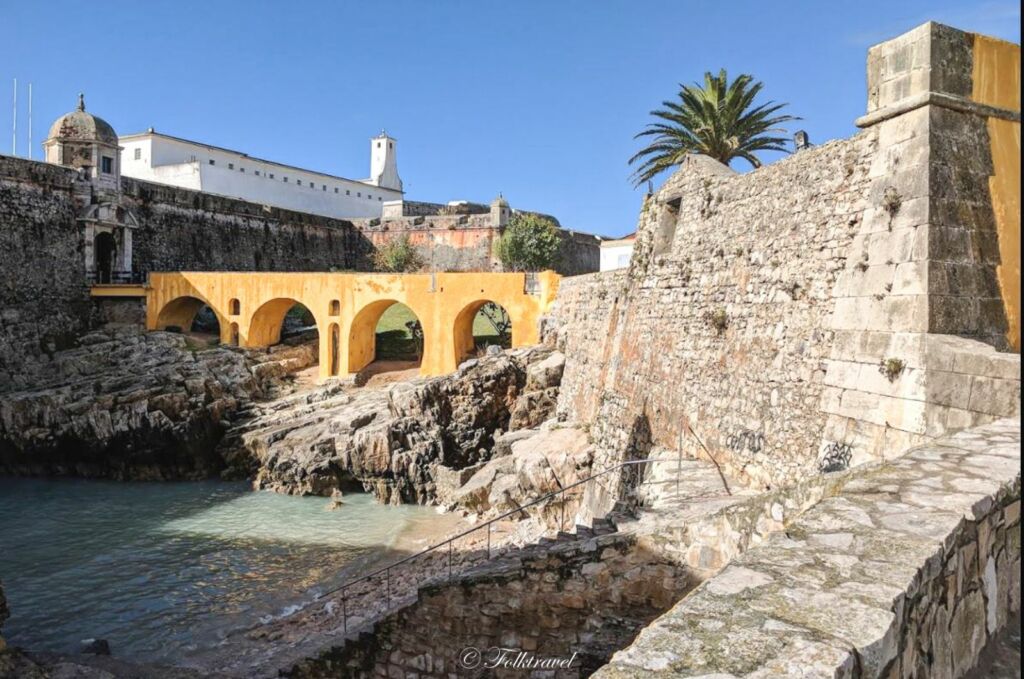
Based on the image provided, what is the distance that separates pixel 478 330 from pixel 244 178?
25.8 m

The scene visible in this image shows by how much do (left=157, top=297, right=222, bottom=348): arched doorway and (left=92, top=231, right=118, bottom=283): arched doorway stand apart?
3453mm

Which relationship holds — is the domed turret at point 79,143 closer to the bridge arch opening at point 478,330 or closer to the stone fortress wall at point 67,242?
the stone fortress wall at point 67,242

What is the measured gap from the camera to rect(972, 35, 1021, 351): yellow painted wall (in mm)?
7273

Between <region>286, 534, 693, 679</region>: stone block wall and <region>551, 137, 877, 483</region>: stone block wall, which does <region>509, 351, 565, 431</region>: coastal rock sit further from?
<region>286, 534, 693, 679</region>: stone block wall

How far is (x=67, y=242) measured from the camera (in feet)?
104

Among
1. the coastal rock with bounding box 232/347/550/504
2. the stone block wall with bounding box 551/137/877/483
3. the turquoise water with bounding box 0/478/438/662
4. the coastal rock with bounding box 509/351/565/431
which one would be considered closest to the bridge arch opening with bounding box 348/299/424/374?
the coastal rock with bounding box 232/347/550/504

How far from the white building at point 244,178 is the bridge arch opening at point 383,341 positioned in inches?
768

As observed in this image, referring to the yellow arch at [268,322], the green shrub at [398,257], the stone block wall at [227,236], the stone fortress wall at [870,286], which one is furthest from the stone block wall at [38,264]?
the stone fortress wall at [870,286]

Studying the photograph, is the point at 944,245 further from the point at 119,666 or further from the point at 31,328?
the point at 31,328

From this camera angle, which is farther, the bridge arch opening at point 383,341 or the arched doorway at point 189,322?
the arched doorway at point 189,322

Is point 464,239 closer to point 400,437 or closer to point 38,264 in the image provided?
point 38,264

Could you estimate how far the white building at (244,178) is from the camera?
47.3 m

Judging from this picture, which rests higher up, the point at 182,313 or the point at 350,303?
the point at 350,303

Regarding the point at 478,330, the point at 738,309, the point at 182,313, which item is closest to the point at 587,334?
the point at 738,309
